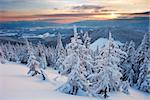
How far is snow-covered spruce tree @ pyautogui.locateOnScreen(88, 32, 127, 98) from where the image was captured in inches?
225

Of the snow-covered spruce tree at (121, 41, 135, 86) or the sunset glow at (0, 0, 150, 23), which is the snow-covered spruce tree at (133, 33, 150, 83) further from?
the sunset glow at (0, 0, 150, 23)

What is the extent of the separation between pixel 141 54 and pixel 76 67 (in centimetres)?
108

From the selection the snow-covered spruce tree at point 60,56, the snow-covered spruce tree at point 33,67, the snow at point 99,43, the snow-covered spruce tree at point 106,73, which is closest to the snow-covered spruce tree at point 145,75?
the snow-covered spruce tree at point 106,73

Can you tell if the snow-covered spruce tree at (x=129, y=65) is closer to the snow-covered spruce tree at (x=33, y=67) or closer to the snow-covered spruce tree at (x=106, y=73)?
the snow-covered spruce tree at (x=106, y=73)

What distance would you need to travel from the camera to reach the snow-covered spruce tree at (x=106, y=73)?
571 cm

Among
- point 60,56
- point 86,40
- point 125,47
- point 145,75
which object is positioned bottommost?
point 145,75

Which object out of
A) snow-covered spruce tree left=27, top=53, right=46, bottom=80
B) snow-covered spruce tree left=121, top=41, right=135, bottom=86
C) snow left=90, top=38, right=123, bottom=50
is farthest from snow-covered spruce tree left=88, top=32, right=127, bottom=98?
snow-covered spruce tree left=27, top=53, right=46, bottom=80

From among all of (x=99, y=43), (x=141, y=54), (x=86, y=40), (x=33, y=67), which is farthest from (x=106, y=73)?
(x=33, y=67)

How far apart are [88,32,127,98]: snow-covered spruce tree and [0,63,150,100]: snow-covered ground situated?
0.51 feet

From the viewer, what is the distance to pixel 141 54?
5.97 m

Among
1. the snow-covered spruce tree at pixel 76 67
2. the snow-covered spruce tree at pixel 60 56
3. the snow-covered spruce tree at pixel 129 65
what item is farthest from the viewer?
the snow-covered spruce tree at pixel 129 65

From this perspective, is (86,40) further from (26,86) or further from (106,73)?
(26,86)

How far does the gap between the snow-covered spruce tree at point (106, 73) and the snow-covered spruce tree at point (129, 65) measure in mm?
186

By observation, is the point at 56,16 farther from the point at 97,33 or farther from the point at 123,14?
the point at 123,14
